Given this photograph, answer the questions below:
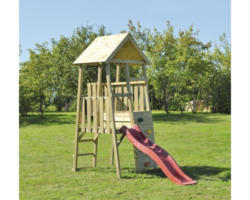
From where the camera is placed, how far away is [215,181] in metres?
6.56

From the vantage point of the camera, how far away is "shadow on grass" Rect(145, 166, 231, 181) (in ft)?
23.0

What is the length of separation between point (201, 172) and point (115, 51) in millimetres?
3094

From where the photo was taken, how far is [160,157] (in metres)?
6.63

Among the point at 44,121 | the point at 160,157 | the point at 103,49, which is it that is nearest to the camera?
the point at 160,157

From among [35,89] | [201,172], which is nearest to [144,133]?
[201,172]

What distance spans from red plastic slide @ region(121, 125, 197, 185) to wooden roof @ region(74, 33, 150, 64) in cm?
150

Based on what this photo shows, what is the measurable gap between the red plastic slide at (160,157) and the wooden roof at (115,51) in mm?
1497

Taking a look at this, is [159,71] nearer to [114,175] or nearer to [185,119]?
[185,119]

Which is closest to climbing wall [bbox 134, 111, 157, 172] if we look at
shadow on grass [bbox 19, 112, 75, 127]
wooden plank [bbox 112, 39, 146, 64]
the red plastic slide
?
the red plastic slide
